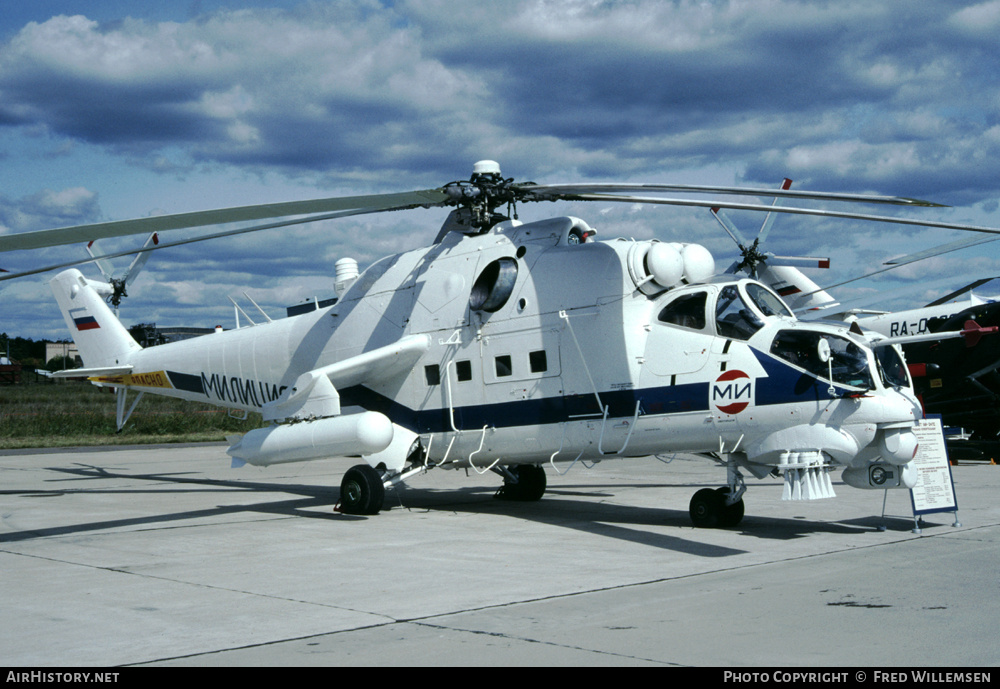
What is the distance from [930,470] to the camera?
10906mm

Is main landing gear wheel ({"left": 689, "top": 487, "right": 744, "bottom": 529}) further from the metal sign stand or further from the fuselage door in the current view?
the metal sign stand

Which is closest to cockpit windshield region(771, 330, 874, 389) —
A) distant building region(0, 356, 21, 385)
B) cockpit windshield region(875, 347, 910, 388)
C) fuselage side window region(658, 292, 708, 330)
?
cockpit windshield region(875, 347, 910, 388)

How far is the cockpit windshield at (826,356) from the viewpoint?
10189 millimetres

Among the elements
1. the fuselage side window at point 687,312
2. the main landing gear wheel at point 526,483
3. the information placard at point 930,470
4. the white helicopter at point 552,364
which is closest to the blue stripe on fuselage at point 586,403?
the white helicopter at point 552,364

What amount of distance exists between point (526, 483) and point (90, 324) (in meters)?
9.67

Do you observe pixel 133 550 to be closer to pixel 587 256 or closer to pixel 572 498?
pixel 587 256

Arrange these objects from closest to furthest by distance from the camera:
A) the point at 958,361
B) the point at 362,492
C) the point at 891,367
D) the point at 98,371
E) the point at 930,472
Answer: the point at 891,367
the point at 930,472
the point at 362,492
the point at 98,371
the point at 958,361

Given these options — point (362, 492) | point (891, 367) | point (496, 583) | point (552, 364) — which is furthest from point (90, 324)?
point (891, 367)

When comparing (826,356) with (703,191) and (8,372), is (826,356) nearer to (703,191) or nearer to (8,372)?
(703,191)

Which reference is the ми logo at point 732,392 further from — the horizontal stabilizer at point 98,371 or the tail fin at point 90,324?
Result: the tail fin at point 90,324

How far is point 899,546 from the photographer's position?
9.95m

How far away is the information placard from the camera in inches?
424

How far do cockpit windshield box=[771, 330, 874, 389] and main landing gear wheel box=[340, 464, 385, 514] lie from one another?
586cm

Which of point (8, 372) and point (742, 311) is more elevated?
point (8, 372)
